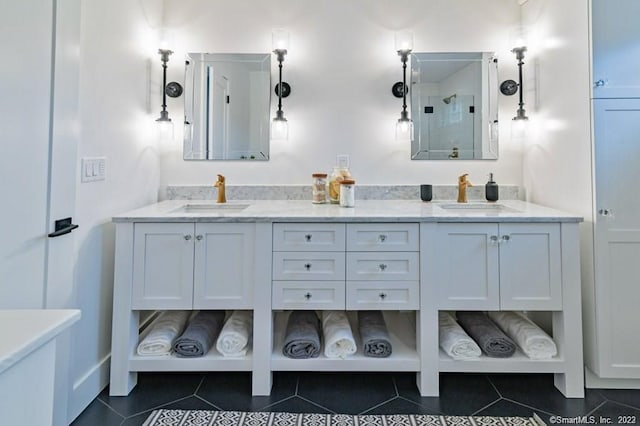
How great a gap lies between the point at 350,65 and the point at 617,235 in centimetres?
185

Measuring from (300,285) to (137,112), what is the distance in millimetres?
1493

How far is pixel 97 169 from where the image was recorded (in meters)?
1.83

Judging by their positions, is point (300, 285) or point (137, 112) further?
point (137, 112)

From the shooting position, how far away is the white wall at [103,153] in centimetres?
172

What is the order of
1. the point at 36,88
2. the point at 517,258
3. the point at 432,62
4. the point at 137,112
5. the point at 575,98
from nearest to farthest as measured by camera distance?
the point at 36,88
the point at 517,258
the point at 575,98
the point at 137,112
the point at 432,62

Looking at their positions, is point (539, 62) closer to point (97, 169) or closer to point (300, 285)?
point (300, 285)

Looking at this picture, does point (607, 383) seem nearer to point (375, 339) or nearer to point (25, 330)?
point (375, 339)

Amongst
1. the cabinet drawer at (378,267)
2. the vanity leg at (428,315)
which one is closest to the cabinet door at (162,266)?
the cabinet drawer at (378,267)

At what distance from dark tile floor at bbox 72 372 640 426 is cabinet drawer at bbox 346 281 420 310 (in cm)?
45

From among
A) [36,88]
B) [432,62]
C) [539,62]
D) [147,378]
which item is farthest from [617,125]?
[147,378]

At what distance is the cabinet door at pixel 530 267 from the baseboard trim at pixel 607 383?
1.41ft

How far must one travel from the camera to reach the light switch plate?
1725 mm

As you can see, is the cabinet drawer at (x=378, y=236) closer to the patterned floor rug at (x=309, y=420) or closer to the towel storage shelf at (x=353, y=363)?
the towel storage shelf at (x=353, y=363)

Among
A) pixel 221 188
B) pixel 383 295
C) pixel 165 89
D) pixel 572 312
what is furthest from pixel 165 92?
pixel 572 312
